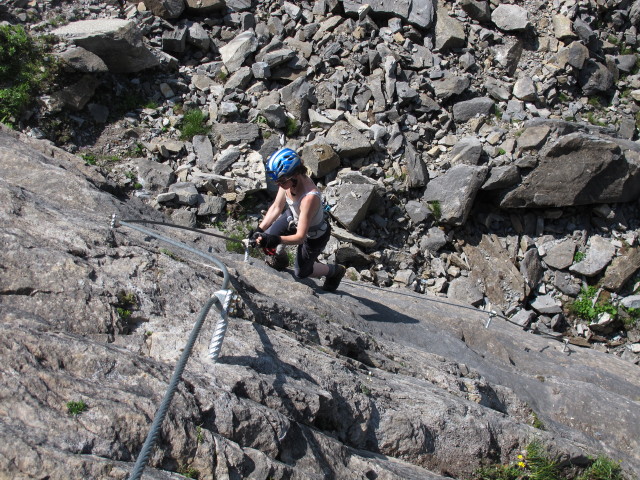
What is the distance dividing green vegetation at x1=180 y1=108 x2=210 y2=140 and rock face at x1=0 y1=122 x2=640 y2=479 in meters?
5.15

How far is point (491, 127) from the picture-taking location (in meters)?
14.2

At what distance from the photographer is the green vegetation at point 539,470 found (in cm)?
509

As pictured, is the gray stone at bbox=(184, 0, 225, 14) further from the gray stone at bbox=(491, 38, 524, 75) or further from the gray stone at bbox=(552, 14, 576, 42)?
the gray stone at bbox=(552, 14, 576, 42)

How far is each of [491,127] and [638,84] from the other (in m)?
5.37

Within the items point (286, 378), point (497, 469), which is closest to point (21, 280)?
point (286, 378)

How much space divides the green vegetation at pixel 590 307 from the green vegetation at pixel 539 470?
8.16m

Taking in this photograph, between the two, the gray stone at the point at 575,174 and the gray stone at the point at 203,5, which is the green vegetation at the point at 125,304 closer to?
the gray stone at the point at 575,174

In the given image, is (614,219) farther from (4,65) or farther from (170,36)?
(4,65)

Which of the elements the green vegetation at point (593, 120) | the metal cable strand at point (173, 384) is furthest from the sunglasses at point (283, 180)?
the green vegetation at point (593, 120)

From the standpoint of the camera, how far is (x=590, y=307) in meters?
13.1

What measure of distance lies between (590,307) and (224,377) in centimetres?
1148

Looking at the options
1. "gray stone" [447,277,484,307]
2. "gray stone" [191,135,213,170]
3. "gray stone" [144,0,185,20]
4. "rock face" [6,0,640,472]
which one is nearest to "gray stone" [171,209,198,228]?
"rock face" [6,0,640,472]

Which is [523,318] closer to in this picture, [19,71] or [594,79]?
[594,79]

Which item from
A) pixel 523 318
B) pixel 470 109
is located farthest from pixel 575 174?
pixel 523 318
